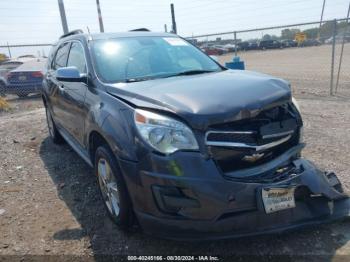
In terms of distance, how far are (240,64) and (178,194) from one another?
6229mm

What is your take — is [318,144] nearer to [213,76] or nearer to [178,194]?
[213,76]

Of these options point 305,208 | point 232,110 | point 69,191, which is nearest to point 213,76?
point 232,110

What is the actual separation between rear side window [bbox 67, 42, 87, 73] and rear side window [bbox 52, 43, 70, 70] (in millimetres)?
273

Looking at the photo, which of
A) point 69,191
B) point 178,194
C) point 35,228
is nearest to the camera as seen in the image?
point 178,194

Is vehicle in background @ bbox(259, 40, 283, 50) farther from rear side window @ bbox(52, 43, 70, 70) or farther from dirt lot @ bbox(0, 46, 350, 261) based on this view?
rear side window @ bbox(52, 43, 70, 70)

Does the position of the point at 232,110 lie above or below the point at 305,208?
above

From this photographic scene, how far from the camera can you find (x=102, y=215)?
3.58 metres

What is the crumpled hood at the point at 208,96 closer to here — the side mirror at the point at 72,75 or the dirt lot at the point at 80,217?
the side mirror at the point at 72,75

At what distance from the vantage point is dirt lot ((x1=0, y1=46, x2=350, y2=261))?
2.91 m

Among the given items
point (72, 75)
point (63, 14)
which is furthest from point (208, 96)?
point (63, 14)

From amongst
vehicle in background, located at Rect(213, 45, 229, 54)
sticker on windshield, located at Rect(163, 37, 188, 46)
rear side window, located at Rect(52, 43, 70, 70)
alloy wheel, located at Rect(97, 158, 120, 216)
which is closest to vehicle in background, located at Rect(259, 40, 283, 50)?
vehicle in background, located at Rect(213, 45, 229, 54)

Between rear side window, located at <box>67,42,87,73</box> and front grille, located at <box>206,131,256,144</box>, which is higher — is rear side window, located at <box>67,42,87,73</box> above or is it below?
above

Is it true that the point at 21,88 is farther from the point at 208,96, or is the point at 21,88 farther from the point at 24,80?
the point at 208,96

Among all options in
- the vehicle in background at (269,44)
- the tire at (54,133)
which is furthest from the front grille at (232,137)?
the vehicle in background at (269,44)
